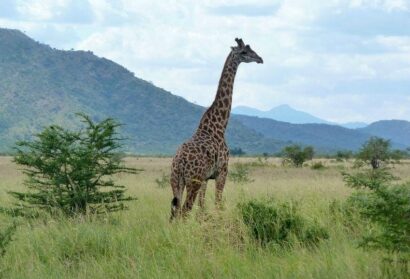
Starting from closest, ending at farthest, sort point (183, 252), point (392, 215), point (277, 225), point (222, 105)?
1. point (392, 215)
2. point (183, 252)
3. point (277, 225)
4. point (222, 105)

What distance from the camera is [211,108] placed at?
10062 millimetres

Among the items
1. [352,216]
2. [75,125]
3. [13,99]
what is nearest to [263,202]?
[352,216]

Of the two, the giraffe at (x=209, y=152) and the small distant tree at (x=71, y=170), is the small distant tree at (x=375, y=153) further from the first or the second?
the small distant tree at (x=71, y=170)

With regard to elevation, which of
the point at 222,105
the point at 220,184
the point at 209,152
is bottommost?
the point at 220,184

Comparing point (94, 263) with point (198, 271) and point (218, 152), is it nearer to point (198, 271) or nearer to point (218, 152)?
point (198, 271)

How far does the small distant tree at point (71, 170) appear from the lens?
33.0 ft

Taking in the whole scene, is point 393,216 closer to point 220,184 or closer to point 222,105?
point 220,184

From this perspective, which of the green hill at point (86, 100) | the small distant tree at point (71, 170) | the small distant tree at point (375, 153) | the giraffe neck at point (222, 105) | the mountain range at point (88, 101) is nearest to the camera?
the giraffe neck at point (222, 105)

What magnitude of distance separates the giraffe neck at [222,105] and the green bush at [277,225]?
6.54 ft

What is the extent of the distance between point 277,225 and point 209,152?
1869 millimetres

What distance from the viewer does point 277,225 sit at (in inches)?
305

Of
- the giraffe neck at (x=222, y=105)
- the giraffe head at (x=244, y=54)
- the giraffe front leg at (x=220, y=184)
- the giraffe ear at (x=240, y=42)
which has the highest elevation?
the giraffe ear at (x=240, y=42)

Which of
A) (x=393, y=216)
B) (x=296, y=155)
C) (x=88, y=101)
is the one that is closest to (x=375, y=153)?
(x=296, y=155)

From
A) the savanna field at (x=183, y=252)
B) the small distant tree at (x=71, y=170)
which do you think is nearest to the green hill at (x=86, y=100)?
the small distant tree at (x=71, y=170)
